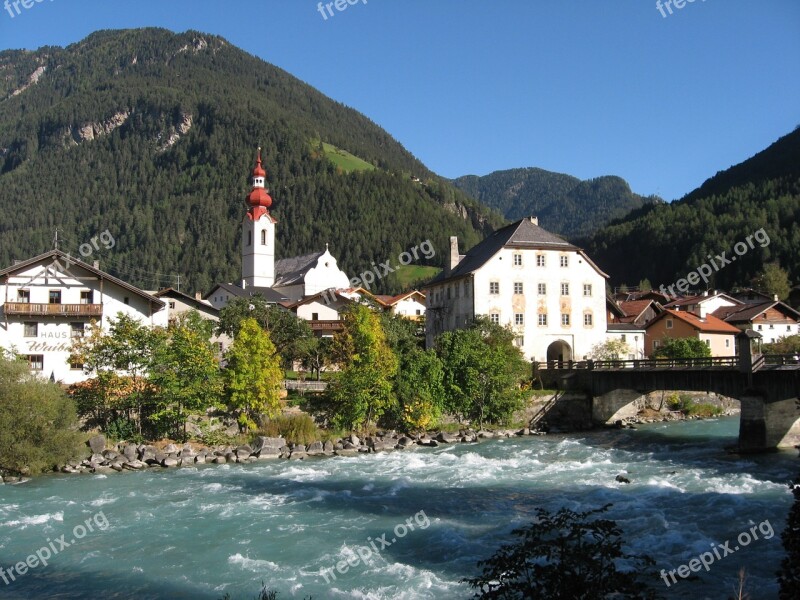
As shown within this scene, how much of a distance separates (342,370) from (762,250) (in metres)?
116

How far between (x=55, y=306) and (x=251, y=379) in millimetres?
13543

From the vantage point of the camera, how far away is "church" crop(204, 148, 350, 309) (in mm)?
96000

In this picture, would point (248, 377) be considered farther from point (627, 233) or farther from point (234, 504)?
point (627, 233)

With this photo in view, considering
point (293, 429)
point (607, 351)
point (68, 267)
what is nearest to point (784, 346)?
point (607, 351)

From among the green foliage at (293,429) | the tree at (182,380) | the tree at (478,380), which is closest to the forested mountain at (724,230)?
the tree at (478,380)

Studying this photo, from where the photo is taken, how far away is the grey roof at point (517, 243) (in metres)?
58.8

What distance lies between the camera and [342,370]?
45.0 meters

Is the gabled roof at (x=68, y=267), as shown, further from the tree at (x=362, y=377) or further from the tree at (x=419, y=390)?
the tree at (x=419, y=390)

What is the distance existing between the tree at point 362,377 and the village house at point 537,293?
540 inches

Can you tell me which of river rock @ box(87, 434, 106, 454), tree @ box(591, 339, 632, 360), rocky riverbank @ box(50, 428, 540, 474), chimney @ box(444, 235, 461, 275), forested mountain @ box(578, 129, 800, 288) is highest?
forested mountain @ box(578, 129, 800, 288)

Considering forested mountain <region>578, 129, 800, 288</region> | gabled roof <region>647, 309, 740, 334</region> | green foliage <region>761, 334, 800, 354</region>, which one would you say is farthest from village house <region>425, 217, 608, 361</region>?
forested mountain <region>578, 129, 800, 288</region>

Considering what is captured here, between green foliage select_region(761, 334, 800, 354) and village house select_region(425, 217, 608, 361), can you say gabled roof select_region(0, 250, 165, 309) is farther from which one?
green foliage select_region(761, 334, 800, 354)

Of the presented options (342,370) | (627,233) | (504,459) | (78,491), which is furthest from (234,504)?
(627,233)

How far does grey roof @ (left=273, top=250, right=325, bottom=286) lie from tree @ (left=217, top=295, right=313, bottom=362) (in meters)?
39.2
